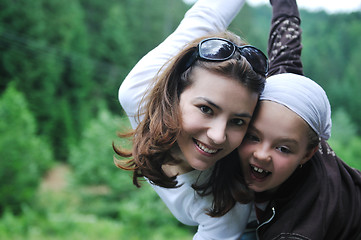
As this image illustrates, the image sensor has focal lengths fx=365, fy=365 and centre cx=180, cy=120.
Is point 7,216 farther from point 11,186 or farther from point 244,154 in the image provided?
point 244,154

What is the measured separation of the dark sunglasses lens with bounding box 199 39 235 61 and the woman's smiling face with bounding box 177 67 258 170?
61mm

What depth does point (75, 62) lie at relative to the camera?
2300 centimetres

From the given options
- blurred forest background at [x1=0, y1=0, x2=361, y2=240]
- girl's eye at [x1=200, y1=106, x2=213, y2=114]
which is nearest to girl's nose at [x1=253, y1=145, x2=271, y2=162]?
girl's eye at [x1=200, y1=106, x2=213, y2=114]

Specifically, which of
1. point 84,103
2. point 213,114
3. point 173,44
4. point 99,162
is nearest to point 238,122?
point 213,114

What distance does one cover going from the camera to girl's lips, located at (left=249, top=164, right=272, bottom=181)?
1369mm

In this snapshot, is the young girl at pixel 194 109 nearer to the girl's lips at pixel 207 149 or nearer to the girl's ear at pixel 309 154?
the girl's lips at pixel 207 149

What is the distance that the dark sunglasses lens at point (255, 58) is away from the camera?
132 cm

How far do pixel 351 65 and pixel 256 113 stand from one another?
77.8ft

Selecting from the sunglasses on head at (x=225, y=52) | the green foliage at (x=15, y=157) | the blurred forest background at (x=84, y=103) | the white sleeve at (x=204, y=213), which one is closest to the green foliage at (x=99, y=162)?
the blurred forest background at (x=84, y=103)

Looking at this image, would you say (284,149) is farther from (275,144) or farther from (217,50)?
(217,50)

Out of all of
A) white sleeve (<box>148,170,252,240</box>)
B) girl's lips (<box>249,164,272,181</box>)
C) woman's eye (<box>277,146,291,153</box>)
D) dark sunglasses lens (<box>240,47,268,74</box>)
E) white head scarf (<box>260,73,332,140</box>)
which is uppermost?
dark sunglasses lens (<box>240,47,268,74</box>)

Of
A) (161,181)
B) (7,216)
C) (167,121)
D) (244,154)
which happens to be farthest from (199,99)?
(7,216)

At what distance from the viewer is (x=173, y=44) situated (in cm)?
157

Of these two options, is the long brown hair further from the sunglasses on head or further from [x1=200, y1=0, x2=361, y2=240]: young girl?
[x1=200, y1=0, x2=361, y2=240]: young girl
